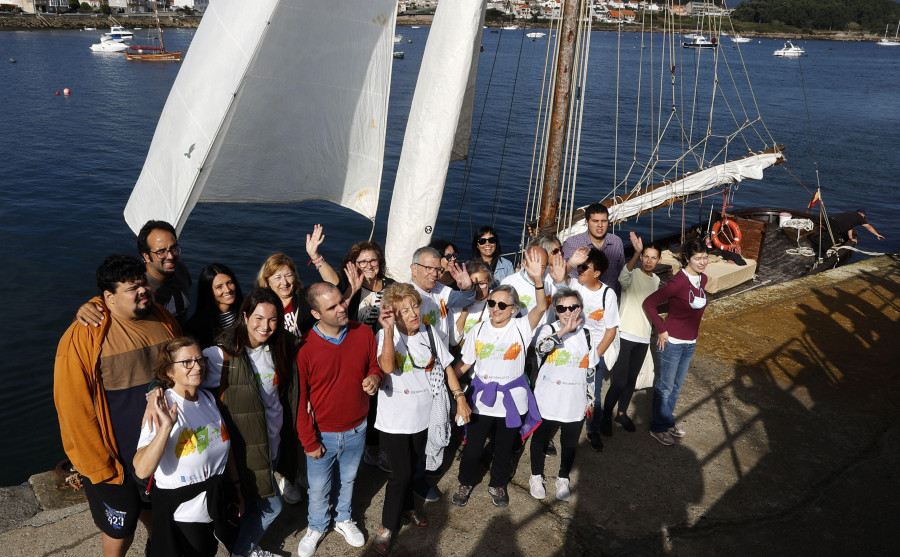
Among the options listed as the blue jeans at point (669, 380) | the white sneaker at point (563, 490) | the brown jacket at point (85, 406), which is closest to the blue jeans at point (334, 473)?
the brown jacket at point (85, 406)

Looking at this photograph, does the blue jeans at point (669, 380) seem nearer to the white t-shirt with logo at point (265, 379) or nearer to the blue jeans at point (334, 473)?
the blue jeans at point (334, 473)

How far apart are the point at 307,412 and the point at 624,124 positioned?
1387 inches

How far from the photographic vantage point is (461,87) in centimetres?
493

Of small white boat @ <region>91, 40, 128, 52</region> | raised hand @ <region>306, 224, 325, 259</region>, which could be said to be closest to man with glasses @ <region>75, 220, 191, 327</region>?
raised hand @ <region>306, 224, 325, 259</region>

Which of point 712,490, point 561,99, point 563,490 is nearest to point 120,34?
point 561,99

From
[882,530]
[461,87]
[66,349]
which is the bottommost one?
[882,530]

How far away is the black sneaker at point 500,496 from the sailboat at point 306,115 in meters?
1.95

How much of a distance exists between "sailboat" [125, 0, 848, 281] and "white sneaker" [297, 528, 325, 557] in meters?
2.27

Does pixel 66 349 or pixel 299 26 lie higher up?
pixel 299 26

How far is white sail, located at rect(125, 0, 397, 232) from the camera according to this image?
4715 millimetres

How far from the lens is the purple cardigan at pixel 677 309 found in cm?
504

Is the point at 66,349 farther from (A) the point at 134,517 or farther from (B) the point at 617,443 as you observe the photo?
(B) the point at 617,443

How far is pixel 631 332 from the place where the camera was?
17.1 ft

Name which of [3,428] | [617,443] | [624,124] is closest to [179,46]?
[624,124]
